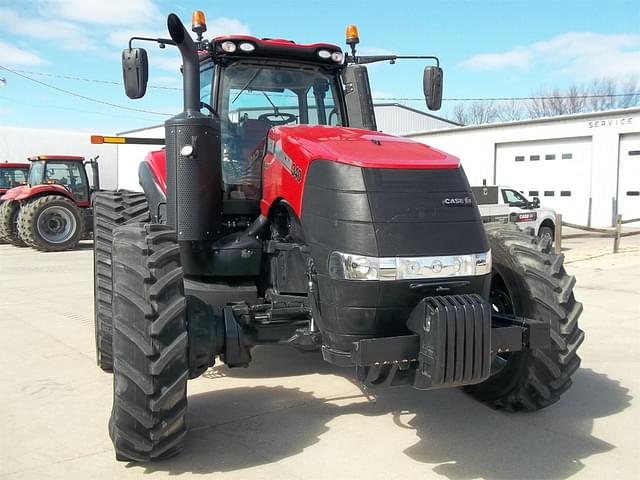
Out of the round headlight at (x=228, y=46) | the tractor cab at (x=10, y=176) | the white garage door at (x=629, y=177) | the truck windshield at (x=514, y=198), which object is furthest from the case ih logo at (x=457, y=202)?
the white garage door at (x=629, y=177)

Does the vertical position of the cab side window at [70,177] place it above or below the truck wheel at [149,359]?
above

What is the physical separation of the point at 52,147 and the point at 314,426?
3094 cm

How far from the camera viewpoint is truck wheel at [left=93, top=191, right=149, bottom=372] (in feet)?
15.8

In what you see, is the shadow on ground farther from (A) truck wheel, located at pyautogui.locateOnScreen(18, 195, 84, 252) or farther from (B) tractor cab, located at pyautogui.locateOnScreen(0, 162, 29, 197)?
(B) tractor cab, located at pyautogui.locateOnScreen(0, 162, 29, 197)

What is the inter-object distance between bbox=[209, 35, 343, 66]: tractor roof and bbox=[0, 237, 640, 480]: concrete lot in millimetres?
2390

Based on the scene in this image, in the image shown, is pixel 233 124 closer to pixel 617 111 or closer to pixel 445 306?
pixel 445 306

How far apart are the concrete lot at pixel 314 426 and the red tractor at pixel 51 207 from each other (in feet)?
28.7

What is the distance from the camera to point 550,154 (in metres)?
21.0

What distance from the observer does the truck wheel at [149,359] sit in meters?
3.06

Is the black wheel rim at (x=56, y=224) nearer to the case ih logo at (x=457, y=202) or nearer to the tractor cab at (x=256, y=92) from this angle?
the tractor cab at (x=256, y=92)

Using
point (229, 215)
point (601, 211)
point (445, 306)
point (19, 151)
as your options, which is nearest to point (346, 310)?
point (445, 306)

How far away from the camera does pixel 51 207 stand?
552 inches

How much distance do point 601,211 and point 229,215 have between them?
18.2 m

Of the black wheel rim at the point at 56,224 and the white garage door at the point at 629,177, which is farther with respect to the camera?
the white garage door at the point at 629,177
